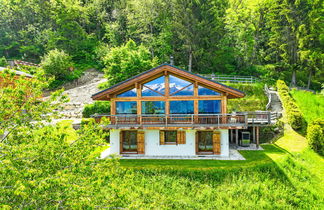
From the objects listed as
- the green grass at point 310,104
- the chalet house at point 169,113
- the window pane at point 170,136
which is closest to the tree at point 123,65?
the chalet house at point 169,113

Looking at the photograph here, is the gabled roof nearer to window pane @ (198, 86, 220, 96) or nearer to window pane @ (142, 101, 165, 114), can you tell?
window pane @ (198, 86, 220, 96)

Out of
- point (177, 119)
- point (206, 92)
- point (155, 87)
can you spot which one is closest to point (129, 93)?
point (155, 87)

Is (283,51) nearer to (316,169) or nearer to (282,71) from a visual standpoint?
(282,71)

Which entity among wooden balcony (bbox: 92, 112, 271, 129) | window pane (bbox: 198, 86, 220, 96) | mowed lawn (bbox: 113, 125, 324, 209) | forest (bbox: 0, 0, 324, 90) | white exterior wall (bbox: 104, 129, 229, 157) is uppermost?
forest (bbox: 0, 0, 324, 90)

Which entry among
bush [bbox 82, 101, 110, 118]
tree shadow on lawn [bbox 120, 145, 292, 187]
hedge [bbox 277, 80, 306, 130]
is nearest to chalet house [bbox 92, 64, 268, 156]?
tree shadow on lawn [bbox 120, 145, 292, 187]

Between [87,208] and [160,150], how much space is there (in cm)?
986

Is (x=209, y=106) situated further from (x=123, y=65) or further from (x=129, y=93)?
(x=123, y=65)

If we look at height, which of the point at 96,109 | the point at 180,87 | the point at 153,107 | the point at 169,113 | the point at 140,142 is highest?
the point at 180,87

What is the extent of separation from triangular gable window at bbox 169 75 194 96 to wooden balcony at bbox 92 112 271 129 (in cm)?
168

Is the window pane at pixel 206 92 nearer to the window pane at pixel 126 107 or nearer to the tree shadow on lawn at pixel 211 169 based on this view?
the tree shadow on lawn at pixel 211 169

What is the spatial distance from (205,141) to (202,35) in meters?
24.3

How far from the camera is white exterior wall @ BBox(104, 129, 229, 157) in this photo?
→ 47.3ft

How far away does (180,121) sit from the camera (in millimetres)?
14359

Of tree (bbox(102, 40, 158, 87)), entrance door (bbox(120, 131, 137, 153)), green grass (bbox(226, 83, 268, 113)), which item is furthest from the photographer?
green grass (bbox(226, 83, 268, 113))
